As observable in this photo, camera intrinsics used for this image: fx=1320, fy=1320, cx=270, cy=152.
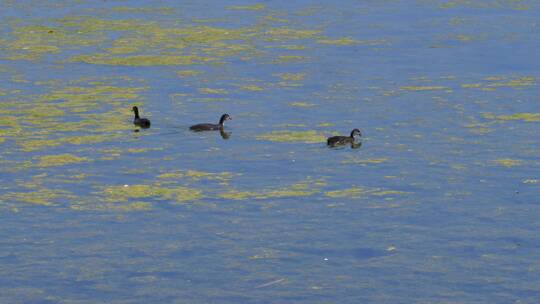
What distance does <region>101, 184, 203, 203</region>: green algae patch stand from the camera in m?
17.1

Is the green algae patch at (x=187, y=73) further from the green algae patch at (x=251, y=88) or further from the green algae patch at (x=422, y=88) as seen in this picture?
the green algae patch at (x=422, y=88)

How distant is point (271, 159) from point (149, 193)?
97.9 inches

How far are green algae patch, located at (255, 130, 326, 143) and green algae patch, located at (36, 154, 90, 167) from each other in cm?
295

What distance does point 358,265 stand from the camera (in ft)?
46.6

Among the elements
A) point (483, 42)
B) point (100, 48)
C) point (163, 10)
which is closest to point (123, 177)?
point (100, 48)

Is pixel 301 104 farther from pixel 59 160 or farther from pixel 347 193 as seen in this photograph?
pixel 347 193

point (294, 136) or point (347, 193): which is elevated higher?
point (294, 136)

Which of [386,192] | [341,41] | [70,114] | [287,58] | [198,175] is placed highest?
[341,41]

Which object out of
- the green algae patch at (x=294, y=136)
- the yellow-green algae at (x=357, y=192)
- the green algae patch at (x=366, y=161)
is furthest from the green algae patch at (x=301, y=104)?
the yellow-green algae at (x=357, y=192)

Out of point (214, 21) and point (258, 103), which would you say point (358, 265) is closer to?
point (258, 103)

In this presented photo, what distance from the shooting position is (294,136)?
67.8 feet

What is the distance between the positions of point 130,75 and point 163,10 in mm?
8202

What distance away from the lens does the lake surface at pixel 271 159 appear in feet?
45.8

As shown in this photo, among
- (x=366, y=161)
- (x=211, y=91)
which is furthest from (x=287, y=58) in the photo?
(x=366, y=161)
